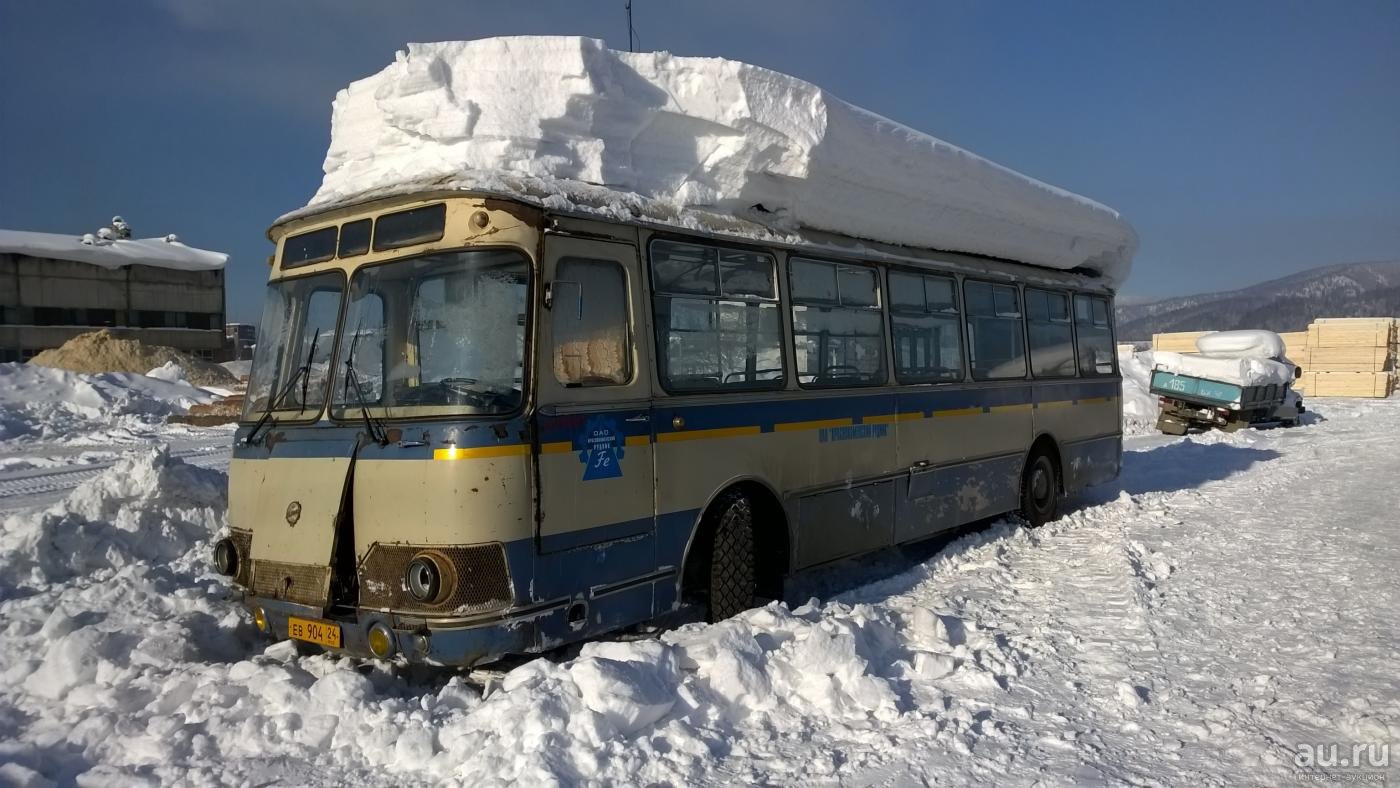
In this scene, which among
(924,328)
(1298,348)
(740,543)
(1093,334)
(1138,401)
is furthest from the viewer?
(1298,348)

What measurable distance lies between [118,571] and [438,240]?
160 inches

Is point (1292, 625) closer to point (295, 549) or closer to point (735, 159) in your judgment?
point (735, 159)

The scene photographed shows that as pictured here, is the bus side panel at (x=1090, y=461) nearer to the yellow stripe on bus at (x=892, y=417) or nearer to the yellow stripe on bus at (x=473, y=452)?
the yellow stripe on bus at (x=892, y=417)

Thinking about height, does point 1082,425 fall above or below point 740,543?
above

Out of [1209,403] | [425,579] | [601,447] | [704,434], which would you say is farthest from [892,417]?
[1209,403]

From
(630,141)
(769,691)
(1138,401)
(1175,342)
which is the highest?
(1175,342)

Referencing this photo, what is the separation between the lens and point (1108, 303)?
500 inches

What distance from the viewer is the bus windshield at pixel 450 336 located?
212 inches

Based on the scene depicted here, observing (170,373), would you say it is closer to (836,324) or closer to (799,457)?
(836,324)

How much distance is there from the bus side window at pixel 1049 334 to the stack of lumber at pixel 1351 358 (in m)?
34.1

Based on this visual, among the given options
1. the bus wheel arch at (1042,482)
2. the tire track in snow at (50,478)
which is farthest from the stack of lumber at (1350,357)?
the tire track in snow at (50,478)

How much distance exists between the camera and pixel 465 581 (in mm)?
5188

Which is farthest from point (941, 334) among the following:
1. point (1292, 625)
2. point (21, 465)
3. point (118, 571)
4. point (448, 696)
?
point (21, 465)

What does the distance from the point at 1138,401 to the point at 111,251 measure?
39.6 m
